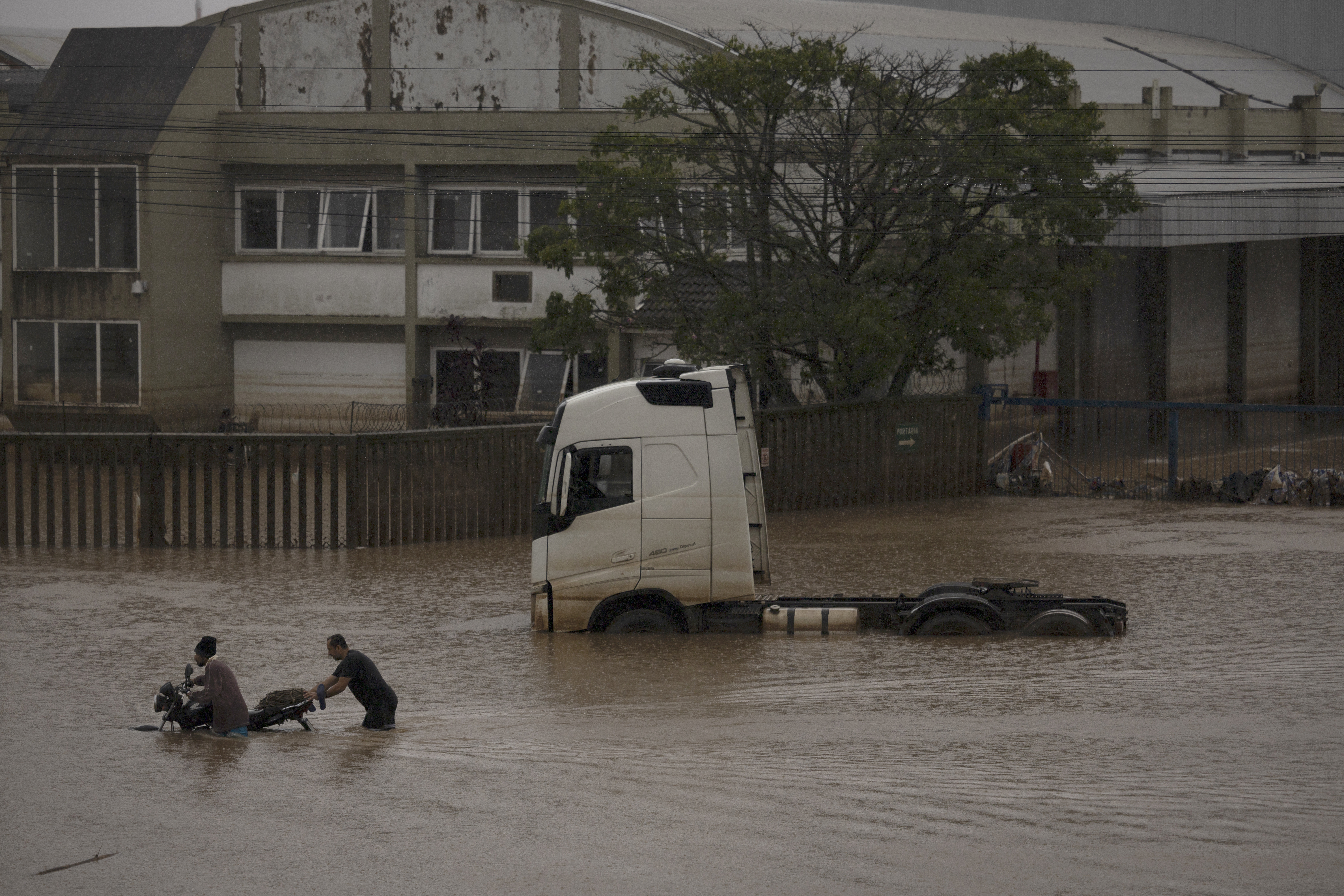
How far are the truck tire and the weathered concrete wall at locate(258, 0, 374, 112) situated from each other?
2717 cm

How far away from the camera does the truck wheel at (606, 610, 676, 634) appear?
15.2 m

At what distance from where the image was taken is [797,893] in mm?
Answer: 7816

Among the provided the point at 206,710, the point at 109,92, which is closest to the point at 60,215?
the point at 109,92

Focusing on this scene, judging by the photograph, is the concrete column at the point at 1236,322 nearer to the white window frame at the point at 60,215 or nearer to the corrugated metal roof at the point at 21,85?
the white window frame at the point at 60,215

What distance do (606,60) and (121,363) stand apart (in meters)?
13.1

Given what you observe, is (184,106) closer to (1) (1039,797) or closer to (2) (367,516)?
(2) (367,516)

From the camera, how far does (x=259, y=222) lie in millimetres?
37250

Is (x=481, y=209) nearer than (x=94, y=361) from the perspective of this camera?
No

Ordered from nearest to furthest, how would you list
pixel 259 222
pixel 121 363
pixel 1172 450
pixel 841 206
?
1. pixel 841 206
2. pixel 1172 450
3. pixel 121 363
4. pixel 259 222

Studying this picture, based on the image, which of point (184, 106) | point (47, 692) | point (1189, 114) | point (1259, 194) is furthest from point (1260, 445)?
point (47, 692)

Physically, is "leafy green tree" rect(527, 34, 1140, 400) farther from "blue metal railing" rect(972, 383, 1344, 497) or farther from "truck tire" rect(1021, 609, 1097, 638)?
"truck tire" rect(1021, 609, 1097, 638)

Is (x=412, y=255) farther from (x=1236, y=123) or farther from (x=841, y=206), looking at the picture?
(x=1236, y=123)

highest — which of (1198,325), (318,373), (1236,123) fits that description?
(1236,123)

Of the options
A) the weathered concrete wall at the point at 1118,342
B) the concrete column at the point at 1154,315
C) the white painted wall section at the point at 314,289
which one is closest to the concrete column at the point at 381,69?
the white painted wall section at the point at 314,289
